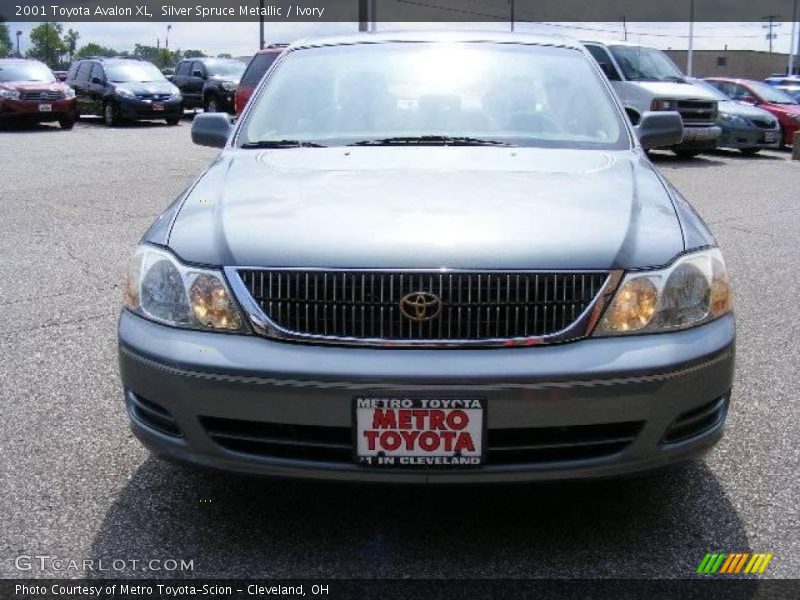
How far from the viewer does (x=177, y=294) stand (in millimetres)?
2973

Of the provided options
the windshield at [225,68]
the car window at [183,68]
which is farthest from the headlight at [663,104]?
the car window at [183,68]

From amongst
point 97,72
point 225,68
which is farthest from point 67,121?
point 225,68

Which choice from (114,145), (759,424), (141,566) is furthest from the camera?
(114,145)

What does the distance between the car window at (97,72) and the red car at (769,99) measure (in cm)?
1511

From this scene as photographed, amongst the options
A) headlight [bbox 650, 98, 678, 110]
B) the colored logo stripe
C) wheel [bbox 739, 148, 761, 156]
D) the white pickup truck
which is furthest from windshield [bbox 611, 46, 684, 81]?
the colored logo stripe

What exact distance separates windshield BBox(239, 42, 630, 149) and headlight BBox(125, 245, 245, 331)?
1.18m

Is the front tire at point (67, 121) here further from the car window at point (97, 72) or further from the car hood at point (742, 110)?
the car hood at point (742, 110)

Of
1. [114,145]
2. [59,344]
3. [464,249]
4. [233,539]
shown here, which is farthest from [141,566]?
[114,145]

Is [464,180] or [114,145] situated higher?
[464,180]

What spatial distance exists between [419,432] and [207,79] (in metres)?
28.4

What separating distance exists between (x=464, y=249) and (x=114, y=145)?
56.6 feet

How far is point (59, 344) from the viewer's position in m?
5.11

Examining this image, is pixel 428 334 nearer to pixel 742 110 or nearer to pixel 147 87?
pixel 742 110

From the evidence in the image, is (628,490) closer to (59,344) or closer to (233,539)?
(233,539)
